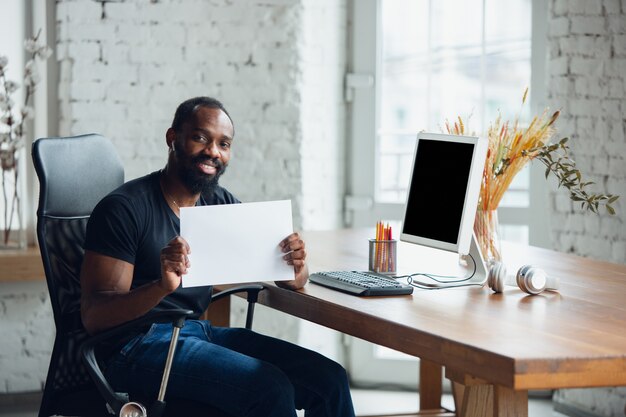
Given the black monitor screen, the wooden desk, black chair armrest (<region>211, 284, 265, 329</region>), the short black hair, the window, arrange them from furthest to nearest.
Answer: the window → black chair armrest (<region>211, 284, 265, 329</region>) → the short black hair → the black monitor screen → the wooden desk

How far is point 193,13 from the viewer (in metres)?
4.11

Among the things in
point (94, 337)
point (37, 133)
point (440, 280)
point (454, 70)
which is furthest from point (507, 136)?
point (37, 133)

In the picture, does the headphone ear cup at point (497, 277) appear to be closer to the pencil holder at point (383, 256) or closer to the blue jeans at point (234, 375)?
the pencil holder at point (383, 256)

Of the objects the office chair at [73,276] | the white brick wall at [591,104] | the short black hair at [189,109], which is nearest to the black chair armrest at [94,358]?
the office chair at [73,276]

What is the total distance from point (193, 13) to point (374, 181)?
1082 mm

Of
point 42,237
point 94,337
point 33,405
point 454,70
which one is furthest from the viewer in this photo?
point 454,70

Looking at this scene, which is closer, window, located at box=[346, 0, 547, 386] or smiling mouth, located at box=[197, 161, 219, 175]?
smiling mouth, located at box=[197, 161, 219, 175]

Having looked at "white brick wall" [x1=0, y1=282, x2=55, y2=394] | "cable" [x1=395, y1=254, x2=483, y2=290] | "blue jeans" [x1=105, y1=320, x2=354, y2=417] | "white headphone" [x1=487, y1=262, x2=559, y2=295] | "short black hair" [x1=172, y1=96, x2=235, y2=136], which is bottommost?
"white brick wall" [x1=0, y1=282, x2=55, y2=394]

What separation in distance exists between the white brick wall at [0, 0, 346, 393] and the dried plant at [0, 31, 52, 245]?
0.16m

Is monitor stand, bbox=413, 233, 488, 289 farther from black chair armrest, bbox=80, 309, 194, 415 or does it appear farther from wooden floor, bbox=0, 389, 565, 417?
wooden floor, bbox=0, 389, 565, 417

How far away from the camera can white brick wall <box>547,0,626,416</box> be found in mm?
3881

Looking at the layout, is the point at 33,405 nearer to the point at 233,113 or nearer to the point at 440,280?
the point at 233,113

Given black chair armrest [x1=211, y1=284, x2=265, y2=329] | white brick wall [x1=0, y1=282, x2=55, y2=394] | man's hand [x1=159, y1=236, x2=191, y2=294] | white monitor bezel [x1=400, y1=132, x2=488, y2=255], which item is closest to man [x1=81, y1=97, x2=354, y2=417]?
man's hand [x1=159, y1=236, x2=191, y2=294]

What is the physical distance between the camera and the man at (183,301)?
2.31m
